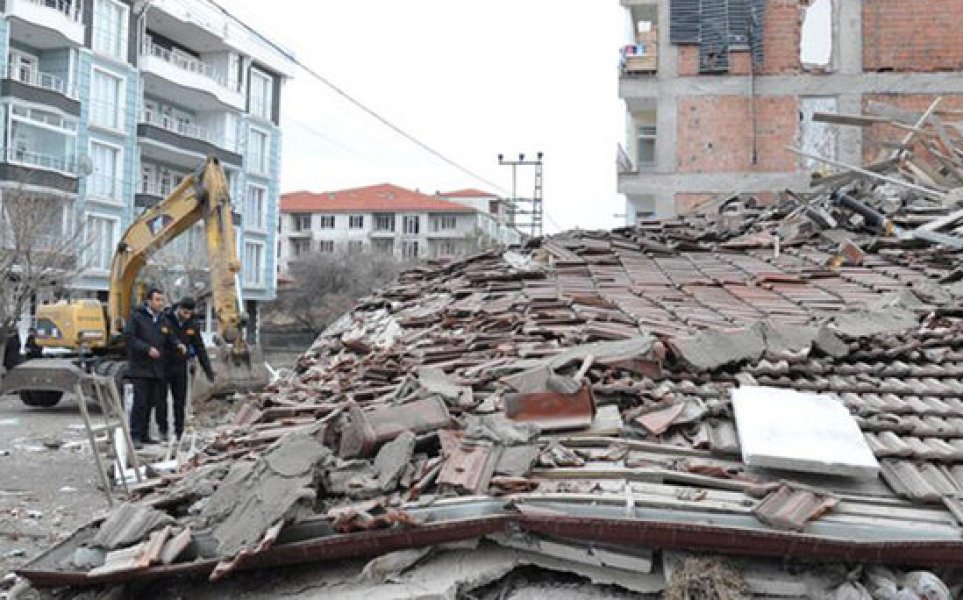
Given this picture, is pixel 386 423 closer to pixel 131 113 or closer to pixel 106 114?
pixel 106 114

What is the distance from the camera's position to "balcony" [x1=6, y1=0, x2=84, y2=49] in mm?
26750

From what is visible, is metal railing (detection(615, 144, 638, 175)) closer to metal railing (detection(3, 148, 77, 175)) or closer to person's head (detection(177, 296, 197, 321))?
person's head (detection(177, 296, 197, 321))

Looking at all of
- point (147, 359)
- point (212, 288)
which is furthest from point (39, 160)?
point (147, 359)

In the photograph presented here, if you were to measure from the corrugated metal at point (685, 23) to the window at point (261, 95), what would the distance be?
2395cm

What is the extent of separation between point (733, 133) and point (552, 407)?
2269 centimetres

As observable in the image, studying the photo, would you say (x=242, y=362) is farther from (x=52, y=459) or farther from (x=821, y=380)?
(x=821, y=380)

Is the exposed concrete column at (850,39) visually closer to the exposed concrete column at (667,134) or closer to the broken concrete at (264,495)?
the exposed concrete column at (667,134)

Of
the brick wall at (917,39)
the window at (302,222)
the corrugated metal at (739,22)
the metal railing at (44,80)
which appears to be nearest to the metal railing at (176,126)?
the metal railing at (44,80)

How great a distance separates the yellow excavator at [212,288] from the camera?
A: 12.5m

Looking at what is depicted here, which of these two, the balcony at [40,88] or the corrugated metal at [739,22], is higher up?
the corrugated metal at [739,22]

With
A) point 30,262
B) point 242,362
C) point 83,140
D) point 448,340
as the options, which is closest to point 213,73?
point 83,140

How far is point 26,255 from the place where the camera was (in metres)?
20.0

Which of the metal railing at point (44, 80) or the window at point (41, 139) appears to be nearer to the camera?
the window at point (41, 139)

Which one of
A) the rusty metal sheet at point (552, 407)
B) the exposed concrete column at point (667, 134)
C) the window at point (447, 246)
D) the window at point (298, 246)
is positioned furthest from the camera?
the window at point (298, 246)
